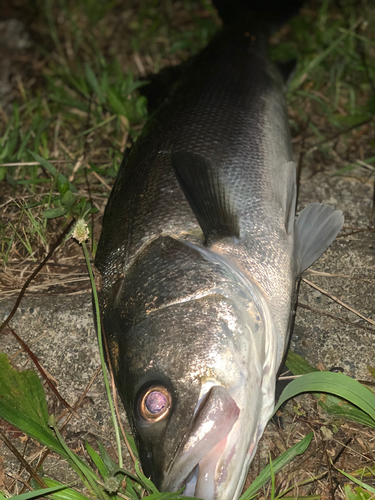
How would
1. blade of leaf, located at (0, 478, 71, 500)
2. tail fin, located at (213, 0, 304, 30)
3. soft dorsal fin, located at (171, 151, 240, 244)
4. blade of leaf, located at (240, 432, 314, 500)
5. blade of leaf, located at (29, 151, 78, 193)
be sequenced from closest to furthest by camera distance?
blade of leaf, located at (0, 478, 71, 500)
blade of leaf, located at (240, 432, 314, 500)
soft dorsal fin, located at (171, 151, 240, 244)
blade of leaf, located at (29, 151, 78, 193)
tail fin, located at (213, 0, 304, 30)

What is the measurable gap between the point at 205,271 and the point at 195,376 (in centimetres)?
48

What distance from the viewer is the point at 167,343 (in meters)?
1.80

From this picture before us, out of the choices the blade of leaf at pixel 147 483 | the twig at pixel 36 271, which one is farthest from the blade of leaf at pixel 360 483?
the twig at pixel 36 271

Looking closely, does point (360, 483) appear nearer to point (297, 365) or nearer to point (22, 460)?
point (297, 365)

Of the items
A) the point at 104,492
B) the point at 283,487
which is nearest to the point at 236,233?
the point at 283,487

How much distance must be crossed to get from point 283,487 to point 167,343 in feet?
2.82

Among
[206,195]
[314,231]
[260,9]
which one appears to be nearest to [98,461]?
[206,195]

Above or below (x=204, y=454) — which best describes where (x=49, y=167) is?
above

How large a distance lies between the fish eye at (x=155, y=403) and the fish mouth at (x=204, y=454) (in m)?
0.13

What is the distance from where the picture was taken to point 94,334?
7.98 feet

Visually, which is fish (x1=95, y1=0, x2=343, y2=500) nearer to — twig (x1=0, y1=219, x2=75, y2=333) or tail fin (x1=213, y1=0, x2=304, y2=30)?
twig (x1=0, y1=219, x2=75, y2=333)

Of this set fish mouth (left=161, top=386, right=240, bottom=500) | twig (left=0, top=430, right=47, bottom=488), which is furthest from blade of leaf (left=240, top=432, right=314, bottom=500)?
twig (left=0, top=430, right=47, bottom=488)

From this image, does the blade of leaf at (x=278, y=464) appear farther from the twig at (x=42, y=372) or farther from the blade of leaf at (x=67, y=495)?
the twig at (x=42, y=372)

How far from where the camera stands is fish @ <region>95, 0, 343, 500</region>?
1682 millimetres
